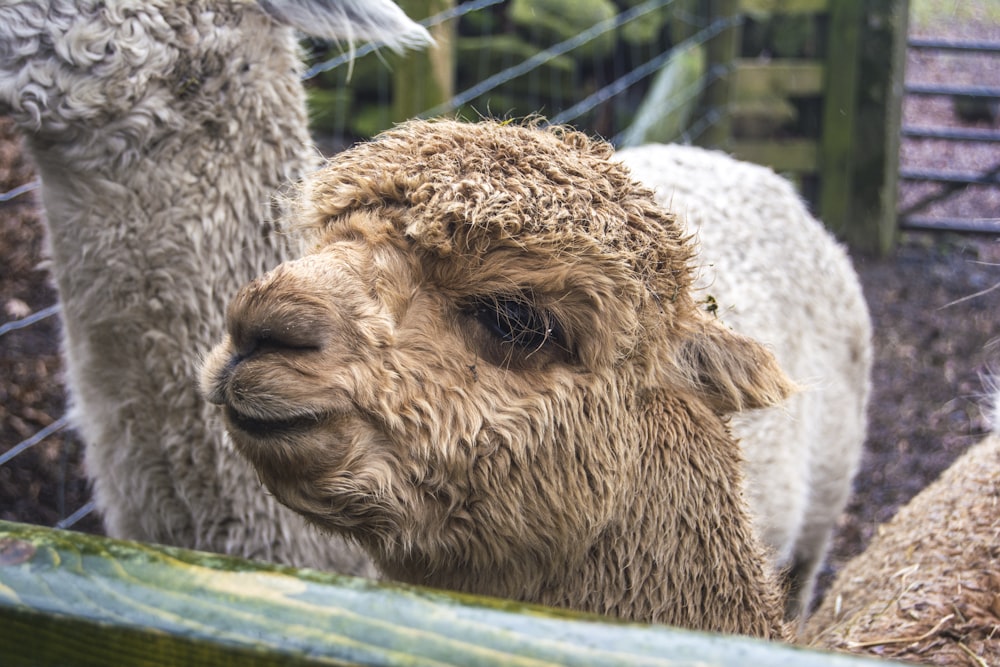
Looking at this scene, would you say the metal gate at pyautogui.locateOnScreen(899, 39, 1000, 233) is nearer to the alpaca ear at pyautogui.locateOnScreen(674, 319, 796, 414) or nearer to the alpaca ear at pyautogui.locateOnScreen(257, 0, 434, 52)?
the alpaca ear at pyautogui.locateOnScreen(257, 0, 434, 52)

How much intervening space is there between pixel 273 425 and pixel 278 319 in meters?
0.18

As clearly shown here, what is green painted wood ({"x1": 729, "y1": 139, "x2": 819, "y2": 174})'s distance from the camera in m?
8.60

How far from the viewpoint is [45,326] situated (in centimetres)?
495

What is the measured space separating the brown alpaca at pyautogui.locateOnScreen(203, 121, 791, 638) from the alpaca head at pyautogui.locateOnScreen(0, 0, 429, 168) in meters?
0.90

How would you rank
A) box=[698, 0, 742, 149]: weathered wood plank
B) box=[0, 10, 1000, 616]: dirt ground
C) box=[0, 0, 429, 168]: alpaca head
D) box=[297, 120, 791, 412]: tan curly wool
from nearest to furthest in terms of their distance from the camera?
box=[297, 120, 791, 412]: tan curly wool
box=[0, 0, 429, 168]: alpaca head
box=[0, 10, 1000, 616]: dirt ground
box=[698, 0, 742, 149]: weathered wood plank

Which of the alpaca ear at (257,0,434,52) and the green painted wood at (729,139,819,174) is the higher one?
the green painted wood at (729,139,819,174)

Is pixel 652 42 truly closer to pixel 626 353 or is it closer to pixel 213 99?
pixel 213 99

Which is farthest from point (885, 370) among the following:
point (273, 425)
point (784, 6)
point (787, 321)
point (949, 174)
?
point (273, 425)

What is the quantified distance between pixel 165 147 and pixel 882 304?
646 cm

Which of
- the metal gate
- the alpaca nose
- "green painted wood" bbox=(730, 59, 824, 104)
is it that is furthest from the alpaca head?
the metal gate

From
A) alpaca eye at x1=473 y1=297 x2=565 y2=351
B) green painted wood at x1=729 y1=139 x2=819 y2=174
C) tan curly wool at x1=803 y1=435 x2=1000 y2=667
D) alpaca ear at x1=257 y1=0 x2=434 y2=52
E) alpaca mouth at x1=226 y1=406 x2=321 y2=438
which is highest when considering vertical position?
green painted wood at x1=729 y1=139 x2=819 y2=174

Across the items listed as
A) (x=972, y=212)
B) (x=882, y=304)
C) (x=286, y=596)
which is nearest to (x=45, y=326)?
(x=286, y=596)

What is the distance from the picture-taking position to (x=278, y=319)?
1.52 m

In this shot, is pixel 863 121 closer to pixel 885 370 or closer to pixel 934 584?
pixel 885 370
